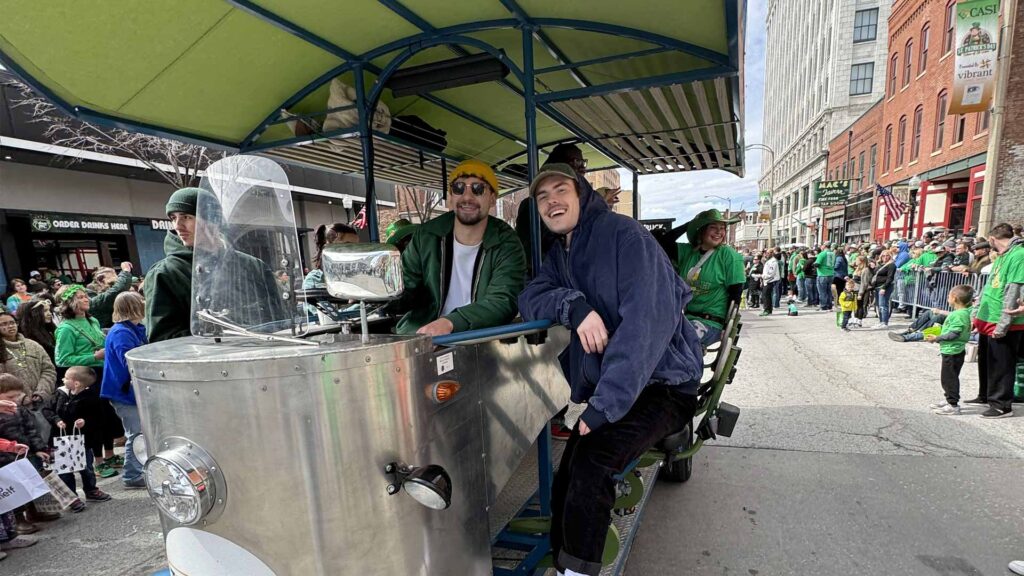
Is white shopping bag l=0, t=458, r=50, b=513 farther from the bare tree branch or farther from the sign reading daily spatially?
the sign reading daily

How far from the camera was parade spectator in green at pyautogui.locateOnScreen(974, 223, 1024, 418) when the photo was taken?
15.7 feet

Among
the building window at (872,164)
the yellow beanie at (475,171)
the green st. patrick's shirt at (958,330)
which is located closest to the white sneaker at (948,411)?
the green st. patrick's shirt at (958,330)

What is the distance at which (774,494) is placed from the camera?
3688 millimetres

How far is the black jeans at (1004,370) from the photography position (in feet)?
16.0

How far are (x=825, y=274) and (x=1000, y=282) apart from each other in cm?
891

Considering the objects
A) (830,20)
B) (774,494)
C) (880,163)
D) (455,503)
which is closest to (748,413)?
(774,494)

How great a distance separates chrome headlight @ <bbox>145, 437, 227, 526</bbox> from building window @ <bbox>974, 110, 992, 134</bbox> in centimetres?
2456

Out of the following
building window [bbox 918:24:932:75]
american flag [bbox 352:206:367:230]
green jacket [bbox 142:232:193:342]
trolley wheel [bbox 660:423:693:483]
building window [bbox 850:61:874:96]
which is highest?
building window [bbox 850:61:874:96]

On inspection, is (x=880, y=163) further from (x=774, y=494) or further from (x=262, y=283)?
(x=262, y=283)

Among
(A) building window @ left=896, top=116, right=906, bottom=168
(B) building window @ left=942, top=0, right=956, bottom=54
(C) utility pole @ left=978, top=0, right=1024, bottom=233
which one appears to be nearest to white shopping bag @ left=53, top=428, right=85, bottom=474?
(C) utility pole @ left=978, top=0, right=1024, bottom=233

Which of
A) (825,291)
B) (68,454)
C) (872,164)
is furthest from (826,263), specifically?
(872,164)

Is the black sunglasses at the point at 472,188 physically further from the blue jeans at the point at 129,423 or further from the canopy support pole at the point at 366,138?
the blue jeans at the point at 129,423

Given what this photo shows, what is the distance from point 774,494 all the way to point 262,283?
3966 millimetres

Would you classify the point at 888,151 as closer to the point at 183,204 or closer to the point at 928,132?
the point at 928,132
